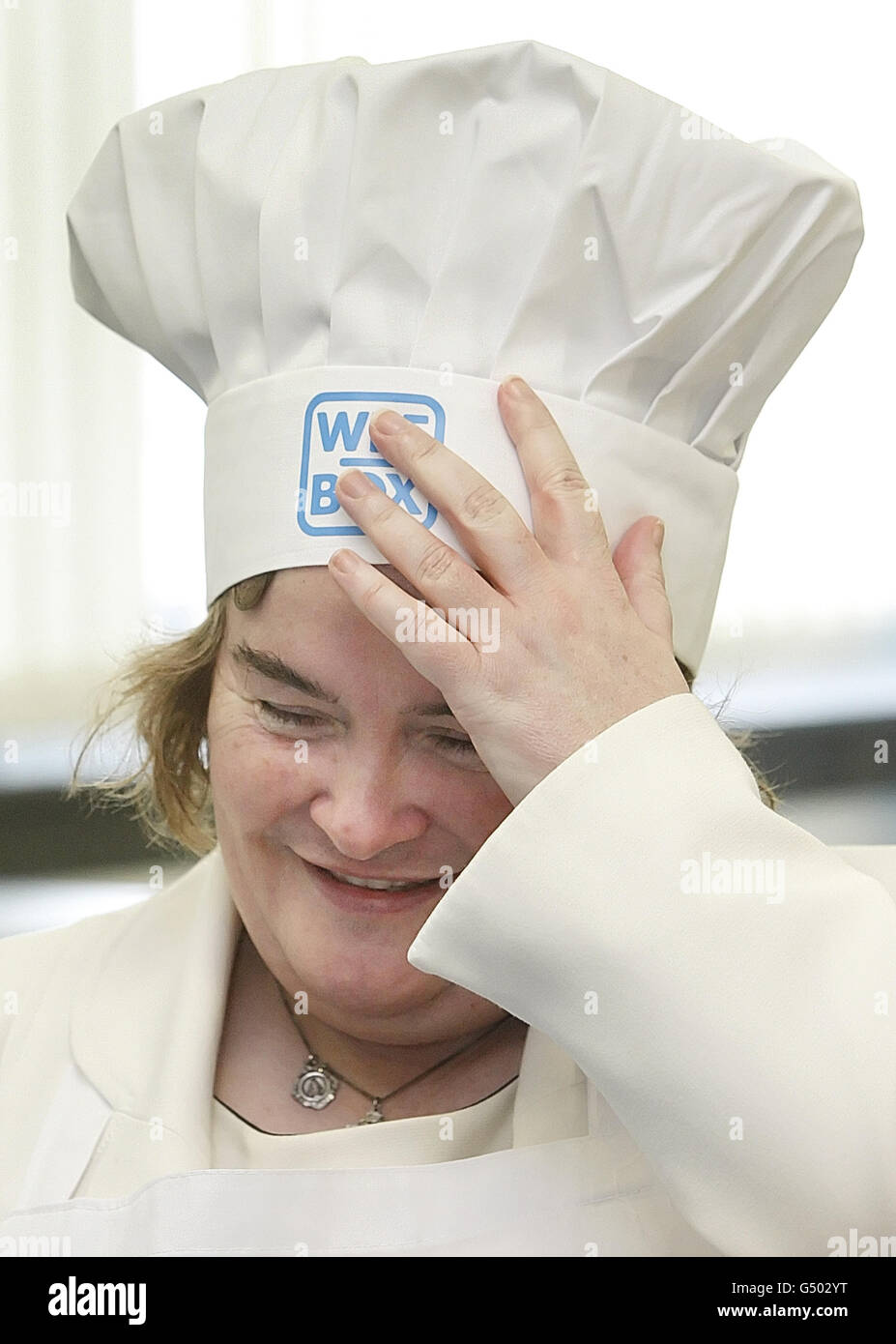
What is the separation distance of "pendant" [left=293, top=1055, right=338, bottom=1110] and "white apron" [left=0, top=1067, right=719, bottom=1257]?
0.17 metres

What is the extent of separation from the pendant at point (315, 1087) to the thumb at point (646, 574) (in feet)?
1.54

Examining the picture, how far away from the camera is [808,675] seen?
2.58 meters

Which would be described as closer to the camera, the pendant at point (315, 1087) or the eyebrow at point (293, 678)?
the eyebrow at point (293, 678)

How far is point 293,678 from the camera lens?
1.04m

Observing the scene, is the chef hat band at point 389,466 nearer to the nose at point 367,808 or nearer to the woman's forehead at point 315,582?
the woman's forehead at point 315,582

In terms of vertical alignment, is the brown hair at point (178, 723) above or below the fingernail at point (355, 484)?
below

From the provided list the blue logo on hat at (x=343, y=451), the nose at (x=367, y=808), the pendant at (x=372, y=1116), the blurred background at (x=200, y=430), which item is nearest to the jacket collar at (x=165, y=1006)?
the pendant at (x=372, y=1116)

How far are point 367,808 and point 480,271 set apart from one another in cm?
37

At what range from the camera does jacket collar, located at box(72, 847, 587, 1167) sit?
1062 mm

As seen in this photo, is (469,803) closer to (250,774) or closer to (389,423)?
(250,774)

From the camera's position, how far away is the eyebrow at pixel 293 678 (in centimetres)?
101

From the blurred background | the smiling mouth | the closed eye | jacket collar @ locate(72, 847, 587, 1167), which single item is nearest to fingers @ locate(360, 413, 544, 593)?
the closed eye

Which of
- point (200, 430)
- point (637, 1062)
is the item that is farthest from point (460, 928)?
point (200, 430)

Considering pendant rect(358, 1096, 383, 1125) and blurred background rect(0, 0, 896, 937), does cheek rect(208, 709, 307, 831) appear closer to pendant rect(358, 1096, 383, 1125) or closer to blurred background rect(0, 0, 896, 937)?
pendant rect(358, 1096, 383, 1125)
